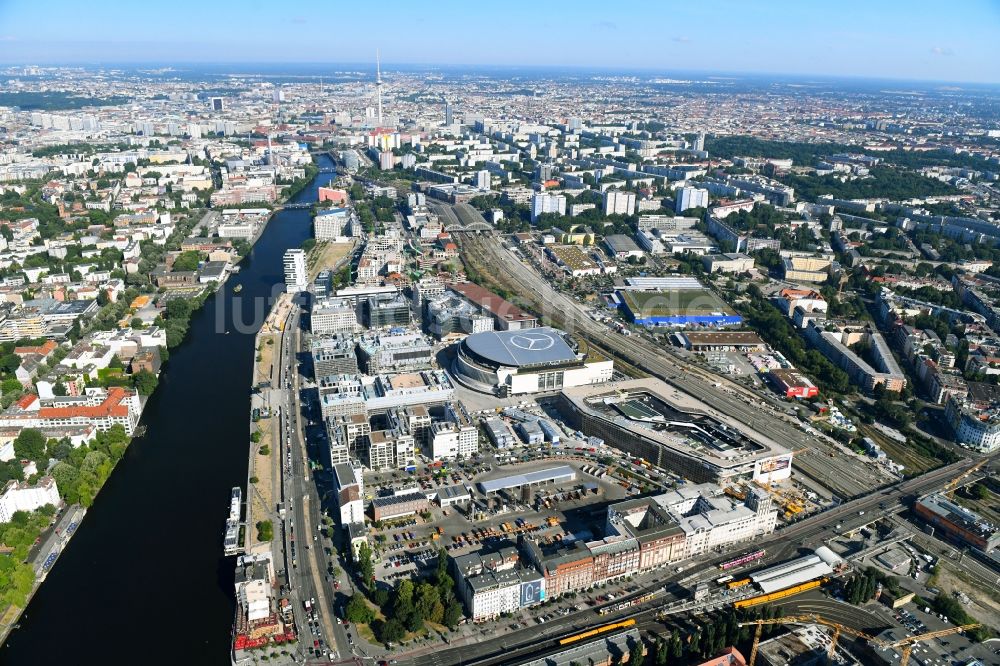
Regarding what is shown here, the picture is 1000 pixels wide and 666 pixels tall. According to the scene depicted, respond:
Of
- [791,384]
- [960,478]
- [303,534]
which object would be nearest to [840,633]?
[960,478]

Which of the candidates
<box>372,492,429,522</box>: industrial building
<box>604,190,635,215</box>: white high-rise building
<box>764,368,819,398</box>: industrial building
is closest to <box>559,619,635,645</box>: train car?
<box>372,492,429,522</box>: industrial building

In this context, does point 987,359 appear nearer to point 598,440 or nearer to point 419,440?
point 598,440

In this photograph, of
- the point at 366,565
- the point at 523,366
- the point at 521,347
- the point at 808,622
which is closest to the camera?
the point at 808,622

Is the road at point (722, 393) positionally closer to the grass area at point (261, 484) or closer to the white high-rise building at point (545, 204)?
the white high-rise building at point (545, 204)

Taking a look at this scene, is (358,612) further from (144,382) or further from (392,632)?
(144,382)

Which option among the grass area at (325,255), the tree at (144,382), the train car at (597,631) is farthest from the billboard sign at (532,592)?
the grass area at (325,255)

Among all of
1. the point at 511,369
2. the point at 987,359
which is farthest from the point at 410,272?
the point at 987,359
